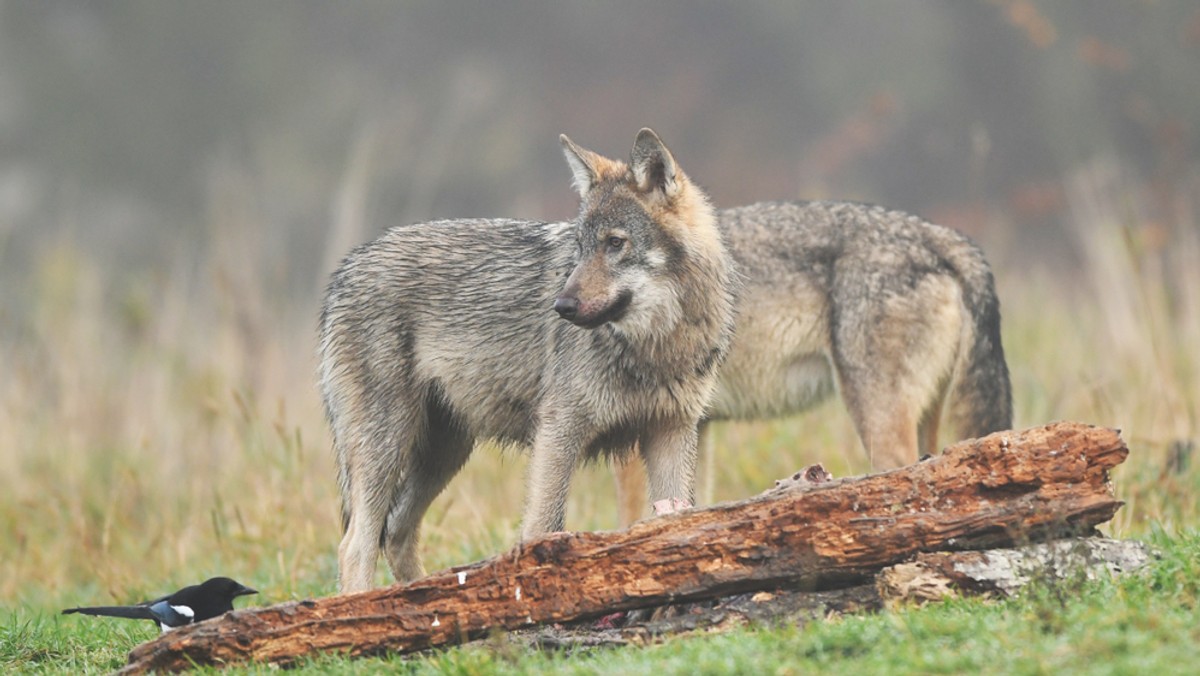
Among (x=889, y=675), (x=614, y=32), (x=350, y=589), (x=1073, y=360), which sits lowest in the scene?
(x=350, y=589)

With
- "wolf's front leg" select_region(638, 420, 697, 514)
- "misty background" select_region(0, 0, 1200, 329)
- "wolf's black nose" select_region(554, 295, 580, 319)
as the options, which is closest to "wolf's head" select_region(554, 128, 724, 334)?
"wolf's black nose" select_region(554, 295, 580, 319)

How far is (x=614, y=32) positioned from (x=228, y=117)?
8.34m

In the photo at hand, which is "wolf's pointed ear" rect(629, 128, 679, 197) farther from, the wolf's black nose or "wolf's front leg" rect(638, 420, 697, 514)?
"wolf's front leg" rect(638, 420, 697, 514)

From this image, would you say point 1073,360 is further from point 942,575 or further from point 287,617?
point 287,617

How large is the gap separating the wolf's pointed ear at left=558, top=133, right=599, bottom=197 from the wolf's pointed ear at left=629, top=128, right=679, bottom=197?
0.77 feet

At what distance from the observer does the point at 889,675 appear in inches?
156

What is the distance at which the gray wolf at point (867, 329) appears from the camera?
8.20 m

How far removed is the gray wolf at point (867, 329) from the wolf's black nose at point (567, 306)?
2.36 m

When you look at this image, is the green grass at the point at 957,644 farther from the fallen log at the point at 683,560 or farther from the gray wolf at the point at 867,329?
the gray wolf at the point at 867,329

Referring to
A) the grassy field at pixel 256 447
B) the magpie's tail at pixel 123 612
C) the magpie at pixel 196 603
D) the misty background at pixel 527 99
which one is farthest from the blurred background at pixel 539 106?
the magpie's tail at pixel 123 612

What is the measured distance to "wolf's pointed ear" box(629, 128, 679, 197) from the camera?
621cm

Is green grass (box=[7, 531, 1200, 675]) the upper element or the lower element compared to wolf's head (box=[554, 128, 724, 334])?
lower

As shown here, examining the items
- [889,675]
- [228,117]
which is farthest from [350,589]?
[228,117]

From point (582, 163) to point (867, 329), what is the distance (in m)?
2.65
